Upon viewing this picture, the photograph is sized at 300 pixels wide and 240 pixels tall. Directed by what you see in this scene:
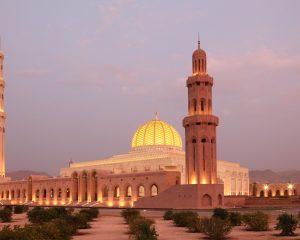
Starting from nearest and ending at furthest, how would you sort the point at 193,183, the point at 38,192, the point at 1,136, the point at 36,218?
the point at 36,218 < the point at 193,183 < the point at 38,192 < the point at 1,136

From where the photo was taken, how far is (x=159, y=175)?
140ft

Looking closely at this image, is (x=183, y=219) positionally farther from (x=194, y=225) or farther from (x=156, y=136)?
(x=156, y=136)

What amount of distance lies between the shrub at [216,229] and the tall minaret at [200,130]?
2206 centimetres

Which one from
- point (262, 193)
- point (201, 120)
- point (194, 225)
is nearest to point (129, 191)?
point (201, 120)

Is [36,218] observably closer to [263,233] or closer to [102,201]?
[263,233]

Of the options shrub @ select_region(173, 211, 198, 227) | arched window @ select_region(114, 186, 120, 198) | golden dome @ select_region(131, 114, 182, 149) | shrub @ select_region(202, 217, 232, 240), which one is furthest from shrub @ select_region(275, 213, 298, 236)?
golden dome @ select_region(131, 114, 182, 149)

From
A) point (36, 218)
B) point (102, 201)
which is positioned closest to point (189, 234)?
point (36, 218)

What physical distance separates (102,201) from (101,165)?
12.4m

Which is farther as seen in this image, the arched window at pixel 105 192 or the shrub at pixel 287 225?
the arched window at pixel 105 192

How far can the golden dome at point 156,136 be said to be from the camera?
191 feet

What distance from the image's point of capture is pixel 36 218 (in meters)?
24.0

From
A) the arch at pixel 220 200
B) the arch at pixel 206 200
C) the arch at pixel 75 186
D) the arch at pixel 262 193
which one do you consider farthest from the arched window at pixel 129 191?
the arch at pixel 262 193

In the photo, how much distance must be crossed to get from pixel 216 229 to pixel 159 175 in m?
26.2

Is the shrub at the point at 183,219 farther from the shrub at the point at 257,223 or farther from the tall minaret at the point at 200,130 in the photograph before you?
the tall minaret at the point at 200,130
